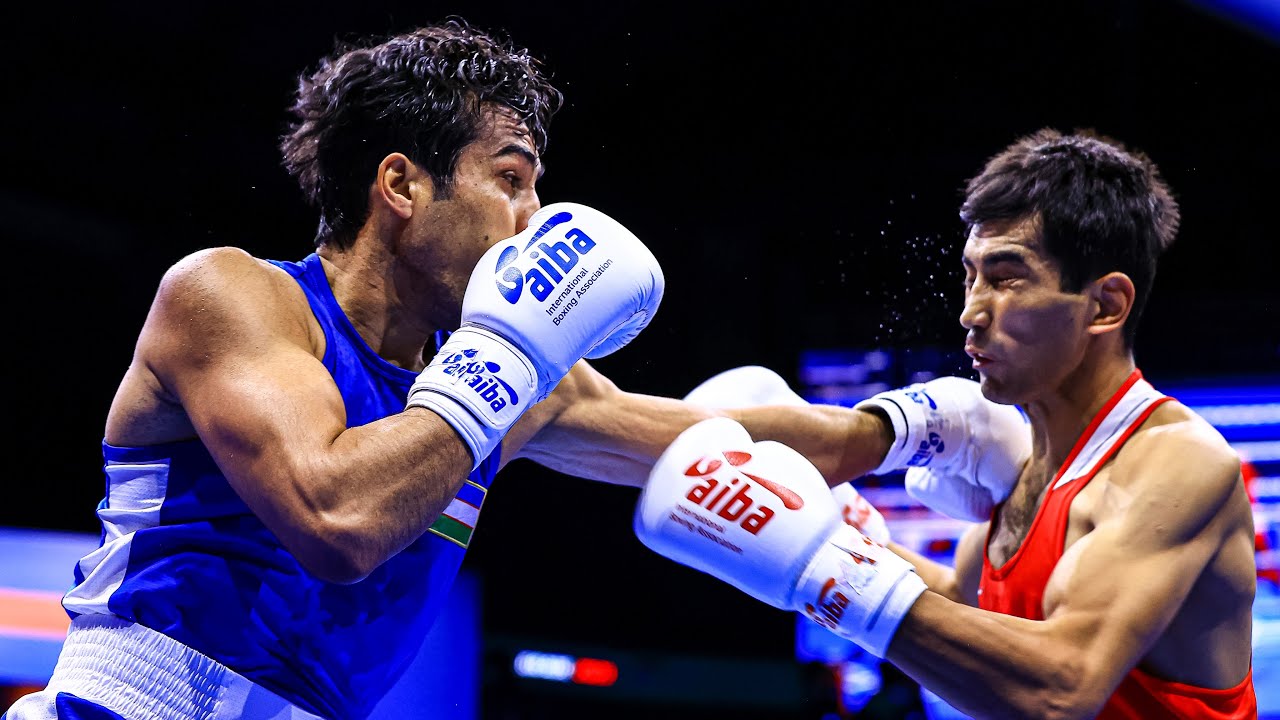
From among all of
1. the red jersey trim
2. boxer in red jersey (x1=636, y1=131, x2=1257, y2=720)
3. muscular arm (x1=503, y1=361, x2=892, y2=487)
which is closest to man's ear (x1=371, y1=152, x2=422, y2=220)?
muscular arm (x1=503, y1=361, x2=892, y2=487)

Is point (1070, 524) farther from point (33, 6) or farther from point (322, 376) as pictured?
point (33, 6)

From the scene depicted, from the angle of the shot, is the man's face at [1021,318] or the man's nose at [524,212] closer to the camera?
the man's nose at [524,212]

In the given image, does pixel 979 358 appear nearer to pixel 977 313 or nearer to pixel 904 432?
pixel 977 313

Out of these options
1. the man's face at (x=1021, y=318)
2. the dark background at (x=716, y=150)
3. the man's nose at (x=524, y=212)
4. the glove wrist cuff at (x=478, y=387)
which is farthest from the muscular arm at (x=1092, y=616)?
the dark background at (x=716, y=150)

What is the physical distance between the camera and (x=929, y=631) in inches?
88.4

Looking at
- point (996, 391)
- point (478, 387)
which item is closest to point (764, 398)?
point (996, 391)

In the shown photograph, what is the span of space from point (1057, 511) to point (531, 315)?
4.34 feet

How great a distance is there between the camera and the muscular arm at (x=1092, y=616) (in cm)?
223

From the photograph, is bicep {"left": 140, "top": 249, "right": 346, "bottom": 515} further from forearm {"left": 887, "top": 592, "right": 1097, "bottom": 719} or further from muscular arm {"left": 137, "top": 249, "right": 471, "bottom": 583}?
forearm {"left": 887, "top": 592, "right": 1097, "bottom": 719}

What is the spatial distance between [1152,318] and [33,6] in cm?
601

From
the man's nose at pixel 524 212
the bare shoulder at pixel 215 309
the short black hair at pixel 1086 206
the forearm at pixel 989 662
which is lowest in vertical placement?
the forearm at pixel 989 662

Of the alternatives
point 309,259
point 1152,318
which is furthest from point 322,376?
point 1152,318

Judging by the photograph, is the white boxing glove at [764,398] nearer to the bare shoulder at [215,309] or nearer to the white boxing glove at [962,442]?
the white boxing glove at [962,442]

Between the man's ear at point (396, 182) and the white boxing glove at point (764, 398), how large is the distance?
1.01 meters
